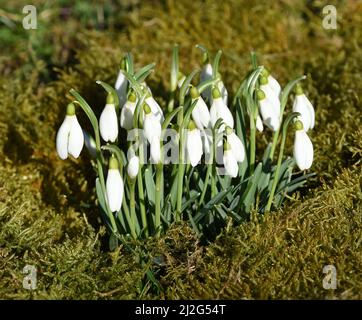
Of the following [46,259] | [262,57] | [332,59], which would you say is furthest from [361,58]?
[46,259]

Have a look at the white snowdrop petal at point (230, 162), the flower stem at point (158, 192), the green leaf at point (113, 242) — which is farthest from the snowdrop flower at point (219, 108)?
the green leaf at point (113, 242)

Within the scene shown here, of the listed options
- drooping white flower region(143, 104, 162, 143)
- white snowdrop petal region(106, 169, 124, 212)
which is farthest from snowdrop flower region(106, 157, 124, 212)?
drooping white flower region(143, 104, 162, 143)

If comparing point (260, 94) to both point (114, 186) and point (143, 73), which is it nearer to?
point (143, 73)

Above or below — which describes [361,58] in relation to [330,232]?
above

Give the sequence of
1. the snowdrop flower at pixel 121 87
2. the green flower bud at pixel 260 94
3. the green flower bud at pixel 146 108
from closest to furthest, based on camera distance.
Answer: the green flower bud at pixel 146 108, the green flower bud at pixel 260 94, the snowdrop flower at pixel 121 87

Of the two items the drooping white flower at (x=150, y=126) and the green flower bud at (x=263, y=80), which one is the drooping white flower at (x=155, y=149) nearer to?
the drooping white flower at (x=150, y=126)
